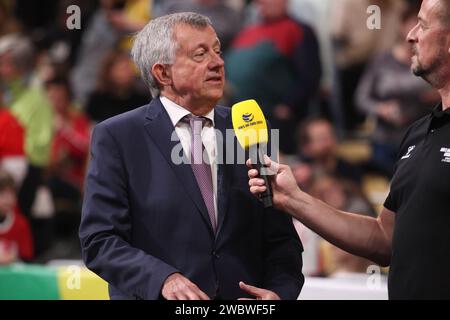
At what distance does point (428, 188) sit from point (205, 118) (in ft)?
2.41

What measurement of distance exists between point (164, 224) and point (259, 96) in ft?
11.1

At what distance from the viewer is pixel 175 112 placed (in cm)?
313

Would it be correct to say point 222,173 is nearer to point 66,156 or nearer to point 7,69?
point 66,156

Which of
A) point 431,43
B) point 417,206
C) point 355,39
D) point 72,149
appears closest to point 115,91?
point 72,149

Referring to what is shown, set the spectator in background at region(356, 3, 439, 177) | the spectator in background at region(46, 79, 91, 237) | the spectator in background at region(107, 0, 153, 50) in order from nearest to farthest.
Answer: the spectator in background at region(356, 3, 439, 177)
the spectator in background at region(46, 79, 91, 237)
the spectator in background at region(107, 0, 153, 50)

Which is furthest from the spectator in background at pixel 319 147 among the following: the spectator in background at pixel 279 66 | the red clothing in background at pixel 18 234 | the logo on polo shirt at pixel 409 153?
the logo on polo shirt at pixel 409 153

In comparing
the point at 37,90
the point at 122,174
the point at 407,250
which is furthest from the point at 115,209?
the point at 37,90

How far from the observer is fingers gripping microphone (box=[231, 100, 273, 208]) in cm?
300

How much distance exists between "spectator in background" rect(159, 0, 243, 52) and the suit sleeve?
3.45 meters

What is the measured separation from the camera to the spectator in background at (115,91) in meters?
6.70

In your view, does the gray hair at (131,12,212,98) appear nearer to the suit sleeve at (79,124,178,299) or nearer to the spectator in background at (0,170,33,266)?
the suit sleeve at (79,124,178,299)

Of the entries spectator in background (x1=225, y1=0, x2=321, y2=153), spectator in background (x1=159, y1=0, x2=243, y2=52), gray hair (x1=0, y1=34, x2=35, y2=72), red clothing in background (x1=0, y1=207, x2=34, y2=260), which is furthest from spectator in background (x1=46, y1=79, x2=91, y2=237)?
spectator in background (x1=225, y1=0, x2=321, y2=153)

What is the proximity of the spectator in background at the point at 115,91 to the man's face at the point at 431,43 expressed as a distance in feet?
12.2

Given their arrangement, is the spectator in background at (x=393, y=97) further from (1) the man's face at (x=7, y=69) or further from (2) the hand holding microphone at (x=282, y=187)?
(2) the hand holding microphone at (x=282, y=187)
